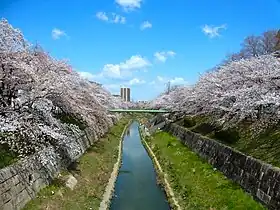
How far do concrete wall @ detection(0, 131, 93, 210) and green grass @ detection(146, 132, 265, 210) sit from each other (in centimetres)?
520

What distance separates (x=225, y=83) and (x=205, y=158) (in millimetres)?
4159

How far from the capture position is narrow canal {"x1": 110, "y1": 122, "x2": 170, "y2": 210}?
15.1 meters

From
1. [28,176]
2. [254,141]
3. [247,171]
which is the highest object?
[254,141]

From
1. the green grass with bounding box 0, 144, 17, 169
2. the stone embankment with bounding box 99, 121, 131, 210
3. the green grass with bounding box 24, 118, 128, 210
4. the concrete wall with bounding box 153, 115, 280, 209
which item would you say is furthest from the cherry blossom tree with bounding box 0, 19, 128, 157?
the concrete wall with bounding box 153, 115, 280, 209

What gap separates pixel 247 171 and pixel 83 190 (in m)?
6.55

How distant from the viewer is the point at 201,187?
14.9 metres

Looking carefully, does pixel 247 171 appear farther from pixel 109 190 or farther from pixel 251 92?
pixel 109 190

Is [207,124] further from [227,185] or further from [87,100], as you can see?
[227,185]

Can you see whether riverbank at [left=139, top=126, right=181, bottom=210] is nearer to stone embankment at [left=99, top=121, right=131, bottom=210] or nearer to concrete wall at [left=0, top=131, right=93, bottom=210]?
stone embankment at [left=99, top=121, right=131, bottom=210]

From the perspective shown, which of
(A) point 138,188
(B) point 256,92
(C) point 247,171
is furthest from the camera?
(A) point 138,188

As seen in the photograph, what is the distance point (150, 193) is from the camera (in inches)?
669

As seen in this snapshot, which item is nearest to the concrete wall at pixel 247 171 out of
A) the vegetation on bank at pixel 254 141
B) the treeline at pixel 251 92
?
the vegetation on bank at pixel 254 141

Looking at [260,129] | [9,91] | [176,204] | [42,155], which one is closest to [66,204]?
[42,155]

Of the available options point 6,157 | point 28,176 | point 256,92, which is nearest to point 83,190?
point 28,176
